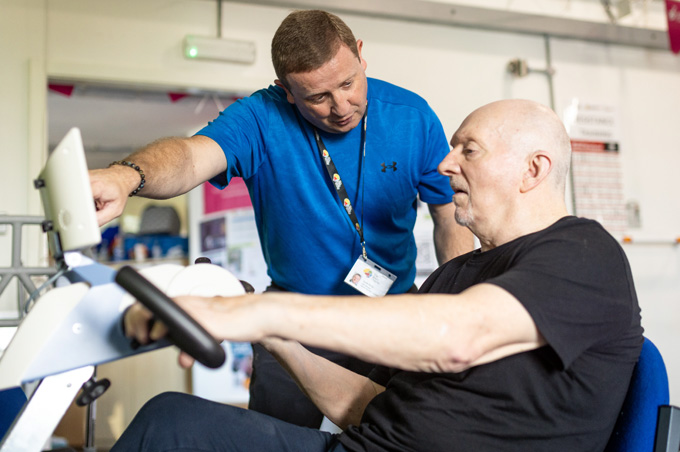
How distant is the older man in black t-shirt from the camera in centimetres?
82

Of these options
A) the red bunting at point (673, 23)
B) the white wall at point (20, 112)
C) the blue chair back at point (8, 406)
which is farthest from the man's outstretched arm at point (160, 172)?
the red bunting at point (673, 23)

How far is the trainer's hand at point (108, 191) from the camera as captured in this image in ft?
3.60

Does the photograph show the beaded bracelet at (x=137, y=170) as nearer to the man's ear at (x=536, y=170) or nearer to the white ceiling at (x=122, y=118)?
the man's ear at (x=536, y=170)

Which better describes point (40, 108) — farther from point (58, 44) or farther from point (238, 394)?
point (238, 394)

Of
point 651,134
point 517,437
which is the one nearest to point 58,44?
point 517,437

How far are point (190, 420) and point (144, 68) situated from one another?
264 centimetres

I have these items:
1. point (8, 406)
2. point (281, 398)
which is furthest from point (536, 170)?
point (8, 406)

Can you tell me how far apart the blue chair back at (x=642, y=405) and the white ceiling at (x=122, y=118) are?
4089 mm

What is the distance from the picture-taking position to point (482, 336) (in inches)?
33.1

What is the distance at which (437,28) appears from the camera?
3873 millimetres

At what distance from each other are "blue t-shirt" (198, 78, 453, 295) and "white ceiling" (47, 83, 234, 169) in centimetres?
306

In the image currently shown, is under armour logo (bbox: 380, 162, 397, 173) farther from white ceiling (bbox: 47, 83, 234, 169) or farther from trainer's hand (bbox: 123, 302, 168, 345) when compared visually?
white ceiling (bbox: 47, 83, 234, 169)

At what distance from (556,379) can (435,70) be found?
3110 mm

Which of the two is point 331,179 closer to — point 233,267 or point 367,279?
point 367,279
